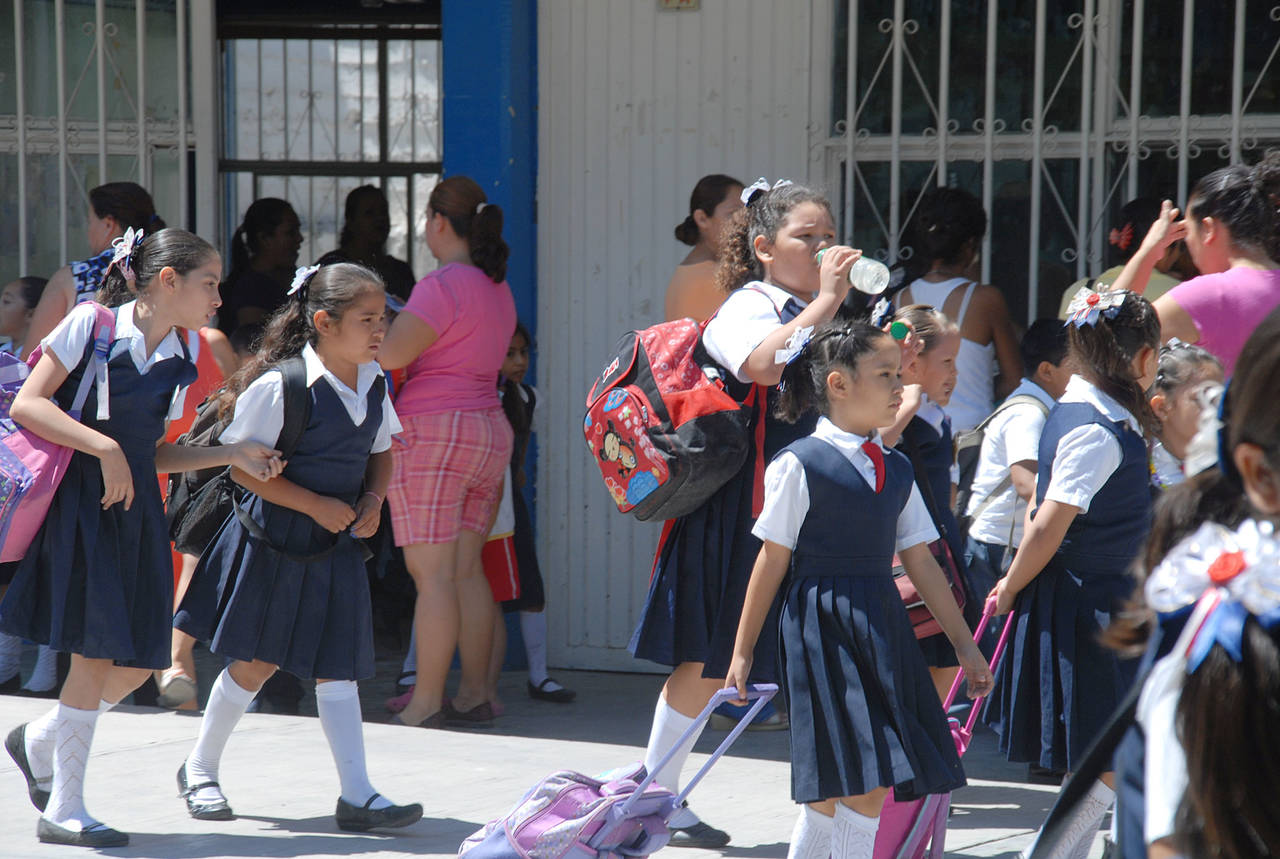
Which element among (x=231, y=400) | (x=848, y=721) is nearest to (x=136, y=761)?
(x=231, y=400)

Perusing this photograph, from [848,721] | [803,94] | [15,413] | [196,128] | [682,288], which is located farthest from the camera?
[196,128]

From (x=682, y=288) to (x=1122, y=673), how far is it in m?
1.86

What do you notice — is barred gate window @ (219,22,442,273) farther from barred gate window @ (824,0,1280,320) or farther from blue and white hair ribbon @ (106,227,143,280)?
blue and white hair ribbon @ (106,227,143,280)

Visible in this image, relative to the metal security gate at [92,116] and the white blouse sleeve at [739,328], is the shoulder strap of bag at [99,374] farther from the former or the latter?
the metal security gate at [92,116]

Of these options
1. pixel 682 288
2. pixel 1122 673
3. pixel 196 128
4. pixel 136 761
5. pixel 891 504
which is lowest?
pixel 136 761

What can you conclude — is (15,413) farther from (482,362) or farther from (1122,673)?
(1122,673)

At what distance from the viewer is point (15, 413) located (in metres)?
4.14

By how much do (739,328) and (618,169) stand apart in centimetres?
255

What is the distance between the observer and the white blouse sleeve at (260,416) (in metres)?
4.17

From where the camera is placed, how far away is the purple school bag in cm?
354

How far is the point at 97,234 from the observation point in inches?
220

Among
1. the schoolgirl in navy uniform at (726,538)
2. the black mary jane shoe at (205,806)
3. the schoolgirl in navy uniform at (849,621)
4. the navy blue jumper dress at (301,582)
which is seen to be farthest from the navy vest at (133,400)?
the schoolgirl in navy uniform at (849,621)

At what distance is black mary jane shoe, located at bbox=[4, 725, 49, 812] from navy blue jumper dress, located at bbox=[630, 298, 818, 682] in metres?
1.64

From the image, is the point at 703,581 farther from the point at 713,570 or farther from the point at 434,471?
the point at 434,471
